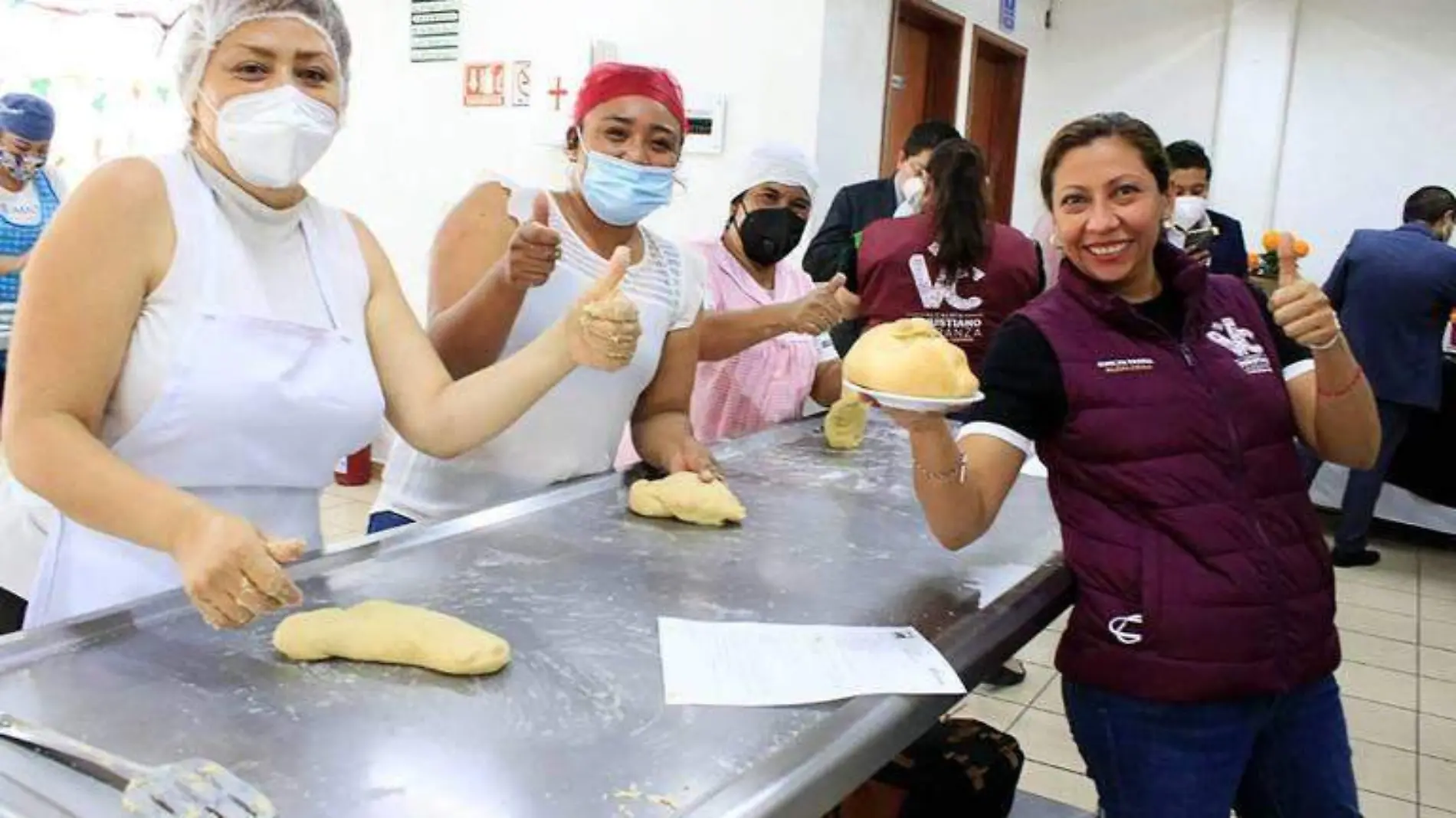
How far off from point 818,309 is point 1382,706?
2.25m

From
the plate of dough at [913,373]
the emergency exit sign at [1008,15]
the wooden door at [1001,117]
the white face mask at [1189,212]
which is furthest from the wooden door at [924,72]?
the plate of dough at [913,373]

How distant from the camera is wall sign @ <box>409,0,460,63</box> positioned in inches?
178

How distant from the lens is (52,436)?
3.61 ft

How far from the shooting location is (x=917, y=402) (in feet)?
4.00

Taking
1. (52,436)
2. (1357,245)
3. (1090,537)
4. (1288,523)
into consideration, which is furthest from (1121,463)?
(1357,245)

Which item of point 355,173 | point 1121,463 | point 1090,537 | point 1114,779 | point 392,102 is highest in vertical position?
point 392,102

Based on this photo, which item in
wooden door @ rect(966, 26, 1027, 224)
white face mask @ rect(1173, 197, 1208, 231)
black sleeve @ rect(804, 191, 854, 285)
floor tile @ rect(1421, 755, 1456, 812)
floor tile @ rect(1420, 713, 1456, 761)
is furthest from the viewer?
wooden door @ rect(966, 26, 1027, 224)

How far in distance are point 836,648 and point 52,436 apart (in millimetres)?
814

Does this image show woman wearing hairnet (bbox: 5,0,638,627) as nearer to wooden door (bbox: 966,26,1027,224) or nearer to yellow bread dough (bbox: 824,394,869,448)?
yellow bread dough (bbox: 824,394,869,448)

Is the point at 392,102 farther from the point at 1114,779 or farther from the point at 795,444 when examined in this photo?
the point at 1114,779

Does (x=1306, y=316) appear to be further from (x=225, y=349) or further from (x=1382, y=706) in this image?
(x=1382, y=706)

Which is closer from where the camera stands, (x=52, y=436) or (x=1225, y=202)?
(x=52, y=436)

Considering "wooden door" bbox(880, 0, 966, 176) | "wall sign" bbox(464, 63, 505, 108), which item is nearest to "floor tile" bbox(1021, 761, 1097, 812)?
"wooden door" bbox(880, 0, 966, 176)

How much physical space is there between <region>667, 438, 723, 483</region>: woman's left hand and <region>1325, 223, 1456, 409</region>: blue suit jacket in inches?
146
